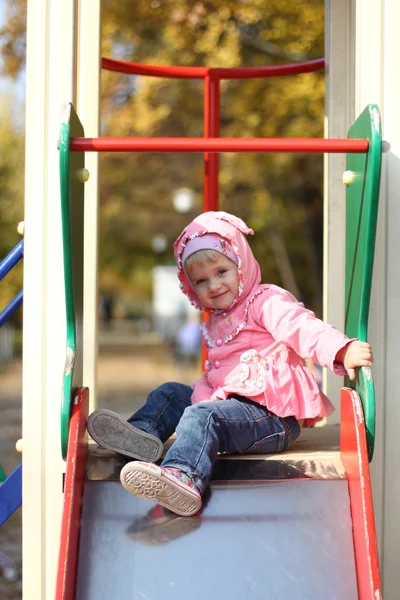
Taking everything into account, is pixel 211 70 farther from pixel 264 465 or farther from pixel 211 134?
pixel 264 465

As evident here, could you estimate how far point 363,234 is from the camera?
278 centimetres

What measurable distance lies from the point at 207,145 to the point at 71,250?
22.1 inches

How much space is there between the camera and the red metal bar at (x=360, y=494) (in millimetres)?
2467

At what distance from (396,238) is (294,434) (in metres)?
0.81

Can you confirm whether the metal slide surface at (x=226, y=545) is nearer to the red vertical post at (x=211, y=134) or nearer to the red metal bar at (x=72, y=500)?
the red metal bar at (x=72, y=500)

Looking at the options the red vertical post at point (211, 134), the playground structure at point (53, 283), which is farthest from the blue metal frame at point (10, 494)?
the red vertical post at point (211, 134)

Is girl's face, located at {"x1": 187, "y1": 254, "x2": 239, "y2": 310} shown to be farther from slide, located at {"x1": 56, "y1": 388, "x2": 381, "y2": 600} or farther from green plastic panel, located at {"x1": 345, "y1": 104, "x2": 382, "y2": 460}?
slide, located at {"x1": 56, "y1": 388, "x2": 381, "y2": 600}

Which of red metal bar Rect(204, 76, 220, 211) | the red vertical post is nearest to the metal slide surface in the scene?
the red vertical post

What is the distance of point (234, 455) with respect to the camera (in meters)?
3.06

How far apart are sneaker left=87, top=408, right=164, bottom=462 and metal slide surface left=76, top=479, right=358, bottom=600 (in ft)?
0.68

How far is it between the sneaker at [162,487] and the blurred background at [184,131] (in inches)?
102

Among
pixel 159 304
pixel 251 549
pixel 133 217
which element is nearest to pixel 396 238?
pixel 251 549

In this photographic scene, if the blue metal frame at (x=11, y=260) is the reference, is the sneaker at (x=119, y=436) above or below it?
below

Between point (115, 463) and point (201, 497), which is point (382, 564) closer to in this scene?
point (201, 497)
